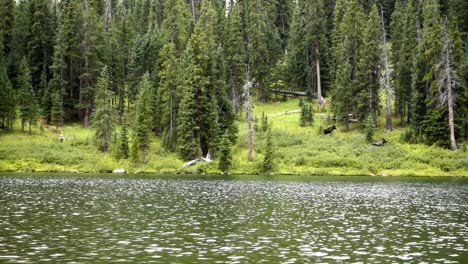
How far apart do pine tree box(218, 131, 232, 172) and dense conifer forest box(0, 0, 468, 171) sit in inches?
7.9

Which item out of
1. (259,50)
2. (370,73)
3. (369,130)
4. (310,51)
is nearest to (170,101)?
(259,50)

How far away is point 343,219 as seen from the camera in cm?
2884

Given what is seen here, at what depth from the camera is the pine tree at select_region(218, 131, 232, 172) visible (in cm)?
6794

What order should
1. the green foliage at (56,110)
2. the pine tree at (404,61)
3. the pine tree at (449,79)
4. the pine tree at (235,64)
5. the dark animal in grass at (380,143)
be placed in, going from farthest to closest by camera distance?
the pine tree at (235,64)
the pine tree at (404,61)
the green foliage at (56,110)
the dark animal in grass at (380,143)
the pine tree at (449,79)

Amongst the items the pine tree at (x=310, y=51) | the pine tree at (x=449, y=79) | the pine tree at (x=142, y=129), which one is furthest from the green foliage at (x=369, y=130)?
the pine tree at (x=142, y=129)

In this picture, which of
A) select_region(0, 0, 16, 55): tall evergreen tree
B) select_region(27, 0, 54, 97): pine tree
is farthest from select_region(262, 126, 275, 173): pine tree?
select_region(0, 0, 16, 55): tall evergreen tree

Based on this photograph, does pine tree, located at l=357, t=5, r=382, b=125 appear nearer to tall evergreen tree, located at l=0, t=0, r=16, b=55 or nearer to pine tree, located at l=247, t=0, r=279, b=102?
pine tree, located at l=247, t=0, r=279, b=102

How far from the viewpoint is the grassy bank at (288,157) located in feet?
220

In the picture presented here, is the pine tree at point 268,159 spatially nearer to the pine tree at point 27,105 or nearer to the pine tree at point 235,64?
the pine tree at point 235,64

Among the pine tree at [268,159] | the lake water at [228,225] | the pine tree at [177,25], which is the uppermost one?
the pine tree at [177,25]

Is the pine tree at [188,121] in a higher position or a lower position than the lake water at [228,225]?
higher

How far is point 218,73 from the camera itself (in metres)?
79.2

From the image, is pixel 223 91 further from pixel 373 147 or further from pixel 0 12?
pixel 0 12

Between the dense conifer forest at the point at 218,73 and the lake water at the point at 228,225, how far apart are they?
28621mm
